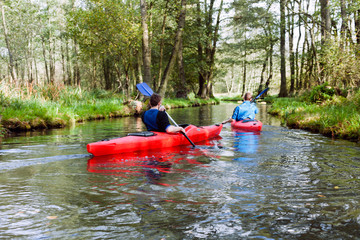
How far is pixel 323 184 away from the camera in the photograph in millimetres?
3373

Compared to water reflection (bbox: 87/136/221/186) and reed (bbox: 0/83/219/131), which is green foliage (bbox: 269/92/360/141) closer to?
water reflection (bbox: 87/136/221/186)

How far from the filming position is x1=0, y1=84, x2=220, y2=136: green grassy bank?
8377 millimetres

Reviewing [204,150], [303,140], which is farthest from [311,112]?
[204,150]

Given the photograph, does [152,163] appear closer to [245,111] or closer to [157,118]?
[157,118]

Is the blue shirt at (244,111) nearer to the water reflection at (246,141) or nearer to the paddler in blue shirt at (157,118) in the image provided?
the water reflection at (246,141)

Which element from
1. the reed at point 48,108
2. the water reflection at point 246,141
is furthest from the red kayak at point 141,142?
the reed at point 48,108

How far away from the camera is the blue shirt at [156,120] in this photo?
5562mm

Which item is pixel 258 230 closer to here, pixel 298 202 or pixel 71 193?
pixel 298 202

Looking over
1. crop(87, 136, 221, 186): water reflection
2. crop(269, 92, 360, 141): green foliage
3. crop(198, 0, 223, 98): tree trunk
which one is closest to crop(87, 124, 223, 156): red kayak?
crop(87, 136, 221, 186): water reflection

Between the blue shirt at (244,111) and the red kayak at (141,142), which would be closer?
the red kayak at (141,142)

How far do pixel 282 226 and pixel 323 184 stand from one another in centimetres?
137

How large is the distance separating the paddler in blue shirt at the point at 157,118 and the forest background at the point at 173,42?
5261 mm

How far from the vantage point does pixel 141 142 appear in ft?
17.6

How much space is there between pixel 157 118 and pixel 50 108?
5.61m
